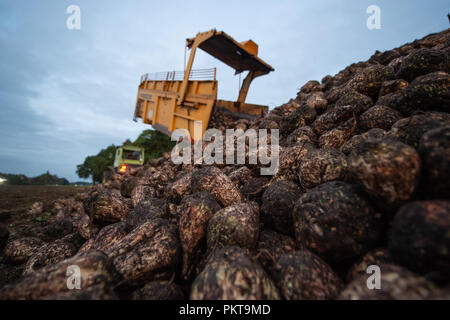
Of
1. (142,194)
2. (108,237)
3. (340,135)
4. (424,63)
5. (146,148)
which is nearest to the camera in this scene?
(108,237)

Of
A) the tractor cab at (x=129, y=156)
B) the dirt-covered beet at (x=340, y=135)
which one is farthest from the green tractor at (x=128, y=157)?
the dirt-covered beet at (x=340, y=135)

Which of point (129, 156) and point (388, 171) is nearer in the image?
point (388, 171)

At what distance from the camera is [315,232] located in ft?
4.91

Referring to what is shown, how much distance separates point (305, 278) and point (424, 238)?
71 centimetres

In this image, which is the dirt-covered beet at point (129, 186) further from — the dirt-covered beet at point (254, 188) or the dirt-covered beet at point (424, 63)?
the dirt-covered beet at point (424, 63)

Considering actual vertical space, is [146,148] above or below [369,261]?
above

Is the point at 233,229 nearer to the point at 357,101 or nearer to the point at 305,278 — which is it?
the point at 305,278

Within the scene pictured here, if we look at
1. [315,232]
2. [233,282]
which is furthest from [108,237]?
[315,232]

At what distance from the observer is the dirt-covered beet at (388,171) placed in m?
1.25
